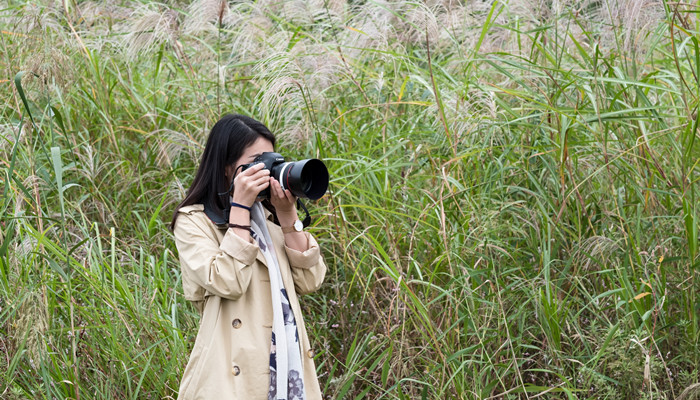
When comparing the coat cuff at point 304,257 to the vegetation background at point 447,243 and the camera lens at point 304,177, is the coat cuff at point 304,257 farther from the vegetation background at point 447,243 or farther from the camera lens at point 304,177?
the vegetation background at point 447,243

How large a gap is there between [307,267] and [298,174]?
0.35 metres

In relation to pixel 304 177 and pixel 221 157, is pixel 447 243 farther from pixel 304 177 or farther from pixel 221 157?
pixel 221 157

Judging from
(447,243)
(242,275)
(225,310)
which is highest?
(242,275)

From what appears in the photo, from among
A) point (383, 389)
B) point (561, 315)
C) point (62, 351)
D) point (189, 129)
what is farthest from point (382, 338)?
point (189, 129)

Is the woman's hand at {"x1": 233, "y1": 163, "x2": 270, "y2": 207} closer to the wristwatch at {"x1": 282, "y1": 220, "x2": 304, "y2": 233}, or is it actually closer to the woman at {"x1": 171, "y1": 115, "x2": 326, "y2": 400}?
the woman at {"x1": 171, "y1": 115, "x2": 326, "y2": 400}

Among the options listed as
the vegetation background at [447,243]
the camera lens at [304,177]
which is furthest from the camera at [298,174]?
the vegetation background at [447,243]

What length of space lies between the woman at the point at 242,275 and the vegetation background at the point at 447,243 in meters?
0.51

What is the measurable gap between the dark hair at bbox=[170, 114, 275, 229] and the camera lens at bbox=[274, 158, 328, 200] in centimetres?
16

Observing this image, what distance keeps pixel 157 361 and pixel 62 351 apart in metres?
0.35

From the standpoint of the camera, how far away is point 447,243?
274 cm

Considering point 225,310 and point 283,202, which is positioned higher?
point 283,202

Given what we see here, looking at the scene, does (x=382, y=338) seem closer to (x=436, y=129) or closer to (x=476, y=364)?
(x=476, y=364)

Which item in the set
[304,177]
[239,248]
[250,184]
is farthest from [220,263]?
[304,177]

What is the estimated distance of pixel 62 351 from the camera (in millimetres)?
2730
